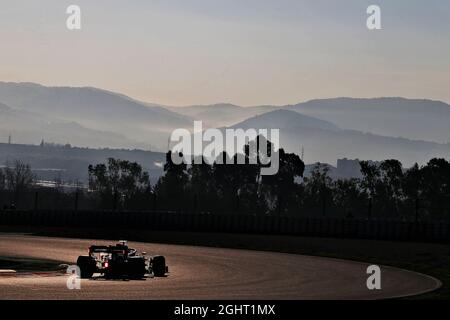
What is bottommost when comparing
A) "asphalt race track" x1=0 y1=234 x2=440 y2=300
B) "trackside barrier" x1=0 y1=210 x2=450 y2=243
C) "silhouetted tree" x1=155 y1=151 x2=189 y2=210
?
"asphalt race track" x1=0 y1=234 x2=440 y2=300

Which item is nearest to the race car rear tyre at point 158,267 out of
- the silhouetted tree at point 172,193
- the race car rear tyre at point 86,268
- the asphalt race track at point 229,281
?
the asphalt race track at point 229,281

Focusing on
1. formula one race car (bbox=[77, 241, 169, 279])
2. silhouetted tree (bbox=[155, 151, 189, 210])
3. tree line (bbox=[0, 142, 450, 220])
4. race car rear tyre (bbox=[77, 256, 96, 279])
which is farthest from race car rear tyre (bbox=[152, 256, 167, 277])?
silhouetted tree (bbox=[155, 151, 189, 210])

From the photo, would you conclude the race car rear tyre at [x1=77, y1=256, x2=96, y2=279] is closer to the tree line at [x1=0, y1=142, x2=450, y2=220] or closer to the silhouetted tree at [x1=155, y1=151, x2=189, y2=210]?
the tree line at [x1=0, y1=142, x2=450, y2=220]

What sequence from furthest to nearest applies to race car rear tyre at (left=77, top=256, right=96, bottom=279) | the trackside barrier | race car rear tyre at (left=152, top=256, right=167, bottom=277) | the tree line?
the tree line → the trackside barrier → race car rear tyre at (left=152, top=256, right=167, bottom=277) → race car rear tyre at (left=77, top=256, right=96, bottom=279)

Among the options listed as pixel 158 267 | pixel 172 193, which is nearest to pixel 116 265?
pixel 158 267

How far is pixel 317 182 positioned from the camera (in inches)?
6275

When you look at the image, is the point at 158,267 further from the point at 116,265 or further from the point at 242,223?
the point at 242,223

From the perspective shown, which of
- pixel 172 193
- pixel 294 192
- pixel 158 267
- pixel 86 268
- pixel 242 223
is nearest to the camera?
pixel 86 268

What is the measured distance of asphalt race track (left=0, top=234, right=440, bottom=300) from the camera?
2901cm

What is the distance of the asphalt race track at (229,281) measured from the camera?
29009 millimetres

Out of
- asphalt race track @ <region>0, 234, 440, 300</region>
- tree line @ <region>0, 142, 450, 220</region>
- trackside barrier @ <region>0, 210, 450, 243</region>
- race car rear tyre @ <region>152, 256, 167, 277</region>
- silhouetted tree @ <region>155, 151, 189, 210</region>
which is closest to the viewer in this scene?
asphalt race track @ <region>0, 234, 440, 300</region>

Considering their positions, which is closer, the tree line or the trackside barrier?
the trackside barrier

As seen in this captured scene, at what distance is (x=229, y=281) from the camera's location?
3412 cm
